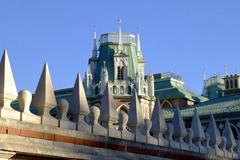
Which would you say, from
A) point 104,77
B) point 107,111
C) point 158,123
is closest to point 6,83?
point 107,111

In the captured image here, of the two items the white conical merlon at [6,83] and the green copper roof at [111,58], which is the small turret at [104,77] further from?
the white conical merlon at [6,83]

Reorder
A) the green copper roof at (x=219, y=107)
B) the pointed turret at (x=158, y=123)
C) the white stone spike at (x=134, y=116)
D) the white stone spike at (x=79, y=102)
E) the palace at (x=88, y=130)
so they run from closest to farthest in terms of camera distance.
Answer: the palace at (x=88, y=130) < the white stone spike at (x=79, y=102) < the white stone spike at (x=134, y=116) < the pointed turret at (x=158, y=123) < the green copper roof at (x=219, y=107)

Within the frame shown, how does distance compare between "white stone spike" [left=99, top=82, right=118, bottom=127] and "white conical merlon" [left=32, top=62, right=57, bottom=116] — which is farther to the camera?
"white stone spike" [left=99, top=82, right=118, bottom=127]

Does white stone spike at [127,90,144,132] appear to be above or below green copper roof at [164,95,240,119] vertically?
below

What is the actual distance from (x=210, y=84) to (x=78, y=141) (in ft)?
250

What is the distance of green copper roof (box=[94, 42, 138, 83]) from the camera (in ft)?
259

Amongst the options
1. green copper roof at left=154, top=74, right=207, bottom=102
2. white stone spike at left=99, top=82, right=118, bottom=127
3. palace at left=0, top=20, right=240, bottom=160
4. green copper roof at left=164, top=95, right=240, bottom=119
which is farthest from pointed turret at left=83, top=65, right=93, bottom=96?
white stone spike at left=99, top=82, right=118, bottom=127

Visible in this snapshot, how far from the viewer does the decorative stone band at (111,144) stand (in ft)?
36.9

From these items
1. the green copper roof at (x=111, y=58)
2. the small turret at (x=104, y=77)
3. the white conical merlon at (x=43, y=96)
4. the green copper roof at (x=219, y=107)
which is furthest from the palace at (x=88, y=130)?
the green copper roof at (x=111, y=58)

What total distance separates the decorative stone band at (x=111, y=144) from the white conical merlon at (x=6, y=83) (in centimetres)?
57

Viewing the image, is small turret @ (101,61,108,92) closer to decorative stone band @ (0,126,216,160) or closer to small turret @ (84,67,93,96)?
small turret @ (84,67,93,96)

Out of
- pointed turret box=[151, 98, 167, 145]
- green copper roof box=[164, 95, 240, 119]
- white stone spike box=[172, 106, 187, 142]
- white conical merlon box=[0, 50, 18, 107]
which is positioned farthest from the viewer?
green copper roof box=[164, 95, 240, 119]

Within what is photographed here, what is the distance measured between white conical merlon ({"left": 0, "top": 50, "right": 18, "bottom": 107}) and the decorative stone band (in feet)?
1.89

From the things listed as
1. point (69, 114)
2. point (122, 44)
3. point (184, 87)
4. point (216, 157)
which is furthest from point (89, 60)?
point (69, 114)
